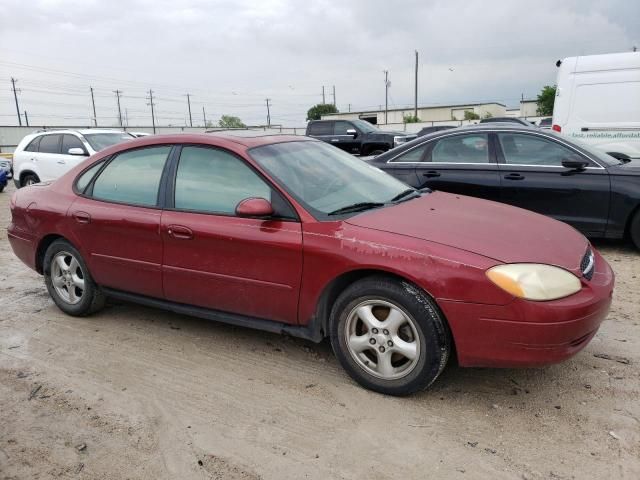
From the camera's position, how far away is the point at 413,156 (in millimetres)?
6879

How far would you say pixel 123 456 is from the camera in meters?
2.61

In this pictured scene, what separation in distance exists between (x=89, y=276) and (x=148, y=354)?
101 cm

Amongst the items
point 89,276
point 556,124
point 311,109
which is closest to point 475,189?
point 556,124

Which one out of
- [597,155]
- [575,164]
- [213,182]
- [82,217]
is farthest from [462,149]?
[82,217]

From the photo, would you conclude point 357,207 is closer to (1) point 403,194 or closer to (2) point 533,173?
(1) point 403,194

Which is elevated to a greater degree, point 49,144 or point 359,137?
point 49,144

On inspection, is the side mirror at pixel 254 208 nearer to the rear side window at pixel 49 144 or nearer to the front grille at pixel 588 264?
the front grille at pixel 588 264

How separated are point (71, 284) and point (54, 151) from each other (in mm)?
8582

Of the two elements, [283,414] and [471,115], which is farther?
[471,115]

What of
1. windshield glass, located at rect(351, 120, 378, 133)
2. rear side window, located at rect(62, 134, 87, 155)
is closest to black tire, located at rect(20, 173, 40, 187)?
rear side window, located at rect(62, 134, 87, 155)

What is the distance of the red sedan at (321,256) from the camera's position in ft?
9.09

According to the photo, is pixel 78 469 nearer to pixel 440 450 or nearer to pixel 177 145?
pixel 440 450

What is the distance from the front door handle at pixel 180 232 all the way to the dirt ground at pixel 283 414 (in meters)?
0.84

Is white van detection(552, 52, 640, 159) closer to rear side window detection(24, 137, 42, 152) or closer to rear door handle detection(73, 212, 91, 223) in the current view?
rear door handle detection(73, 212, 91, 223)
